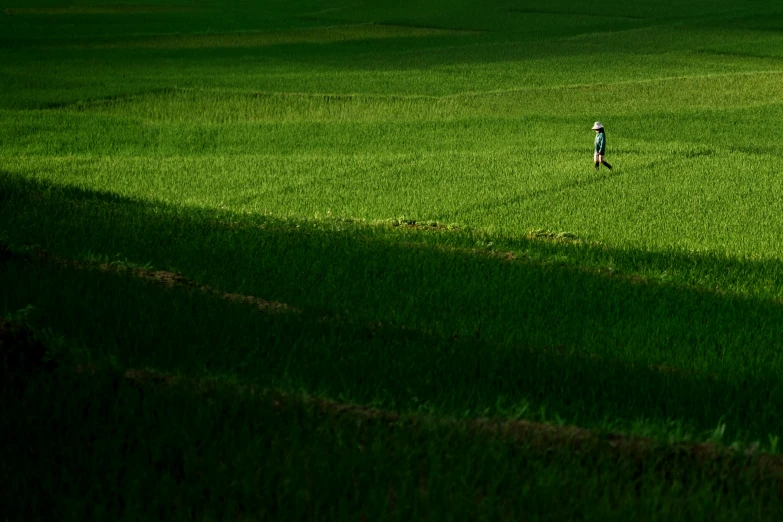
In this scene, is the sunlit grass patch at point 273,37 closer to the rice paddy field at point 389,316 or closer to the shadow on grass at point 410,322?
the rice paddy field at point 389,316

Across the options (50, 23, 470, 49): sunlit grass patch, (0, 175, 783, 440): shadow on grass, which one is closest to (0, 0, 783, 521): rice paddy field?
(0, 175, 783, 440): shadow on grass

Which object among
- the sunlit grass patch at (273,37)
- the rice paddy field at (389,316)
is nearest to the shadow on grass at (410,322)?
the rice paddy field at (389,316)

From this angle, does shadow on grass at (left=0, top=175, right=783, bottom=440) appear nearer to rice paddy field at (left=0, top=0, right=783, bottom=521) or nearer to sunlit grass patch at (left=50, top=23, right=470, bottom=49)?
rice paddy field at (left=0, top=0, right=783, bottom=521)

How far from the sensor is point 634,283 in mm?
9391

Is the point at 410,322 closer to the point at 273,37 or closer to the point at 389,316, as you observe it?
the point at 389,316

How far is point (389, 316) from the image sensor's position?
749 centimetres

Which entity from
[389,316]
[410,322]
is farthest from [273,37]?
[410,322]

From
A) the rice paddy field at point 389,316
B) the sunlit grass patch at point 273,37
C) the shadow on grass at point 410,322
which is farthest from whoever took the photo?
the sunlit grass patch at point 273,37

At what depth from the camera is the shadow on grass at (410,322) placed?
538 cm

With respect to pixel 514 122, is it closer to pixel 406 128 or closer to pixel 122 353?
pixel 406 128

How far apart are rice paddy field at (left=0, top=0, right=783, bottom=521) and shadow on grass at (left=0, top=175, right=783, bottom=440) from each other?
0.10 feet

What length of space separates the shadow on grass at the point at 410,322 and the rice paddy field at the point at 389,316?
0.10 feet

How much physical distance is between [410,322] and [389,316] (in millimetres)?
257

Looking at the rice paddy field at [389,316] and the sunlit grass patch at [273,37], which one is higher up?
the rice paddy field at [389,316]
